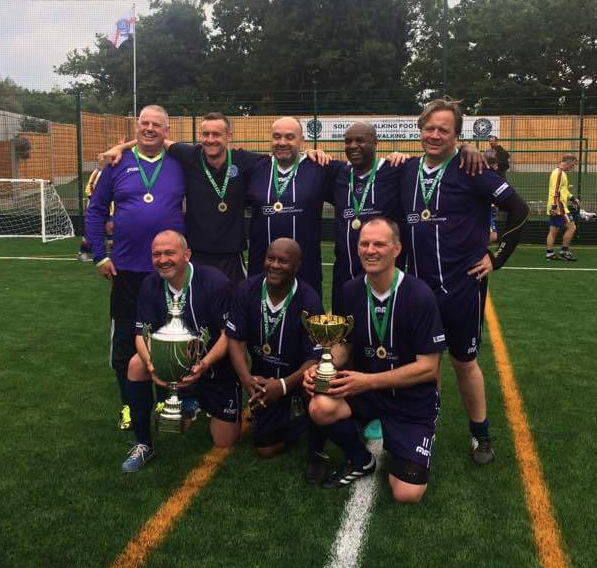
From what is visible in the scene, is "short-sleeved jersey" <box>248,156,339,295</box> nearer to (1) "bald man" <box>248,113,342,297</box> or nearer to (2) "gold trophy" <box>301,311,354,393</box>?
(1) "bald man" <box>248,113,342,297</box>

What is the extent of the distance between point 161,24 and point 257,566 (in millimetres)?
54490

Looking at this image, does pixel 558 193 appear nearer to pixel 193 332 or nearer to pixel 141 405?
pixel 193 332

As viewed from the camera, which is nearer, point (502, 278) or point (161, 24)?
point (502, 278)

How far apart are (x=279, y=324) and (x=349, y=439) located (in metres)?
0.76

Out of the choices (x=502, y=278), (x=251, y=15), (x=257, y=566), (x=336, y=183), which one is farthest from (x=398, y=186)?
(x=251, y=15)

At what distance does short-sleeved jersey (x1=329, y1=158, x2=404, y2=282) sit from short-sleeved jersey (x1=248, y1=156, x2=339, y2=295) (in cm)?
14

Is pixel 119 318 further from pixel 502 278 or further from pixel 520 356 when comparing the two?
pixel 502 278

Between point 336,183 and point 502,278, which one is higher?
point 336,183

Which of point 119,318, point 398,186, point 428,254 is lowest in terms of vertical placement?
point 119,318

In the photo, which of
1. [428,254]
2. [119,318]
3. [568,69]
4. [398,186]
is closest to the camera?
[428,254]

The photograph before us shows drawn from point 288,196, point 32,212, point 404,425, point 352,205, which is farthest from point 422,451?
point 32,212

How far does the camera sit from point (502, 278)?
32.1 feet

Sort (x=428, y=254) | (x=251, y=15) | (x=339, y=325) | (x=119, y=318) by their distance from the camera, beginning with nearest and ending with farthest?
(x=339, y=325) < (x=428, y=254) < (x=119, y=318) < (x=251, y=15)

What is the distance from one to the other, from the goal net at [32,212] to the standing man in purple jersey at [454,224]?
39.8ft
